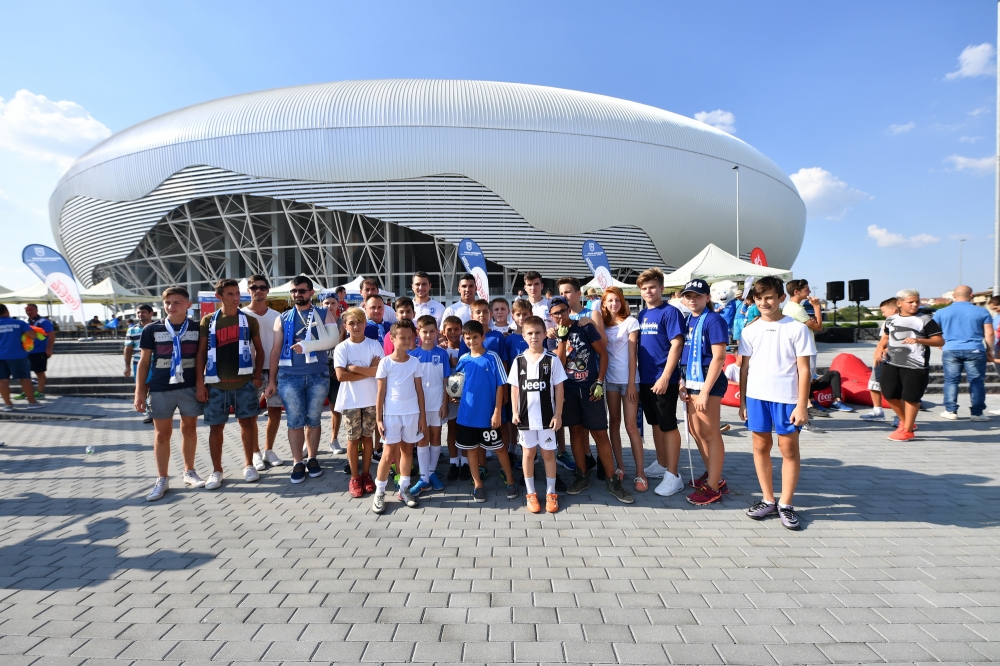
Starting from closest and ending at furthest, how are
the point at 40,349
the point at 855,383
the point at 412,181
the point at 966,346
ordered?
1. the point at 966,346
2. the point at 855,383
3. the point at 40,349
4. the point at 412,181

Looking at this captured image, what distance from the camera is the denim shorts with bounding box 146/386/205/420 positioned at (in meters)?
4.12

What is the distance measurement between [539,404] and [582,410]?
504 millimetres

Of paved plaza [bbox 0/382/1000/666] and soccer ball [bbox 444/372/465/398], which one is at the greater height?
soccer ball [bbox 444/372/465/398]

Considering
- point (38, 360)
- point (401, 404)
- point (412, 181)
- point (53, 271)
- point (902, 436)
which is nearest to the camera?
point (401, 404)

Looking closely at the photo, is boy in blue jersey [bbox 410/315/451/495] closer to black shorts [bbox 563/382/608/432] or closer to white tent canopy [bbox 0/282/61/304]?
black shorts [bbox 563/382/608/432]

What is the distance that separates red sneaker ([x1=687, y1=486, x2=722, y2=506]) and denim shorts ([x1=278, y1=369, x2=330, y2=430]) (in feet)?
11.1

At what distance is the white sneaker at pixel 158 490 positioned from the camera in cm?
395

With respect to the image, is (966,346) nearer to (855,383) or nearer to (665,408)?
(855,383)

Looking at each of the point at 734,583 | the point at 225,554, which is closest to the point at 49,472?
the point at 225,554

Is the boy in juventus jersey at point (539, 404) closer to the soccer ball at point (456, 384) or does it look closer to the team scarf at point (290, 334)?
the soccer ball at point (456, 384)

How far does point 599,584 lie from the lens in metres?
2.55

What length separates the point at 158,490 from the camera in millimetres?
3996

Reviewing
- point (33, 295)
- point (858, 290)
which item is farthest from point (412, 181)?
point (858, 290)

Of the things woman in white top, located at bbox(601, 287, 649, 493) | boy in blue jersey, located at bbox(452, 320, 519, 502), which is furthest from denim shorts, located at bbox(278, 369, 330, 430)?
woman in white top, located at bbox(601, 287, 649, 493)
